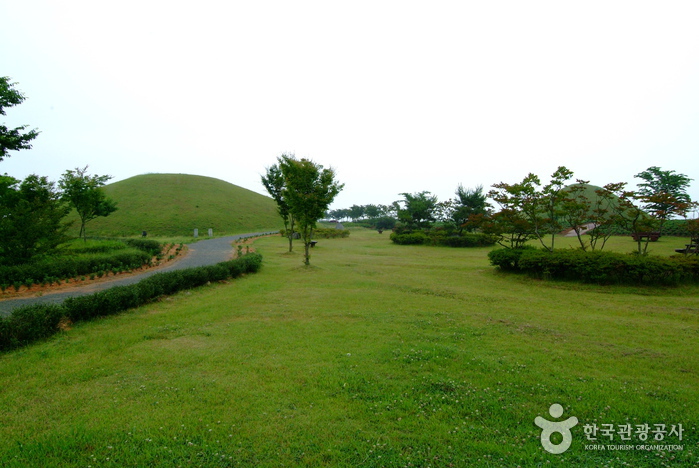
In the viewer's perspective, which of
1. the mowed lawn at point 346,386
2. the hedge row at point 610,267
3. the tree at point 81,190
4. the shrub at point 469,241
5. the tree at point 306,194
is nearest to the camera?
the mowed lawn at point 346,386

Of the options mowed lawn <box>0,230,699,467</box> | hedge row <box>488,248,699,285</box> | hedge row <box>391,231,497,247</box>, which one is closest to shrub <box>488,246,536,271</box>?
hedge row <box>488,248,699,285</box>

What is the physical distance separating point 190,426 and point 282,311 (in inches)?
185

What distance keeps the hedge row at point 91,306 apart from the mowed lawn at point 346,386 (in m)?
0.41

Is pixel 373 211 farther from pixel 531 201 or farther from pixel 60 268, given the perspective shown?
→ pixel 60 268

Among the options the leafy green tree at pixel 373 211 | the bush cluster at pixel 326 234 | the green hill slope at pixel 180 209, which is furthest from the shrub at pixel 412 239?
the leafy green tree at pixel 373 211

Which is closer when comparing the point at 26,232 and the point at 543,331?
the point at 543,331

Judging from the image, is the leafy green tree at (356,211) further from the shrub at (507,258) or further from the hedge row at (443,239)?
the shrub at (507,258)

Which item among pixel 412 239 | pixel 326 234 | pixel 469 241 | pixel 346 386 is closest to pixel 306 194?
pixel 346 386

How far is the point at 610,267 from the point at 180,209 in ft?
160

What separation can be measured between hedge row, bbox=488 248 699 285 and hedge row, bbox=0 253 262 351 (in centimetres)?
1127

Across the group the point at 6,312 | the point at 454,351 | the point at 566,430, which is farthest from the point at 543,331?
the point at 6,312

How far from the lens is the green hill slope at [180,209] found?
134ft

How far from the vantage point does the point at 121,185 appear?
56531 millimetres

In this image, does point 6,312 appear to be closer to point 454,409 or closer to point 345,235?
point 454,409
